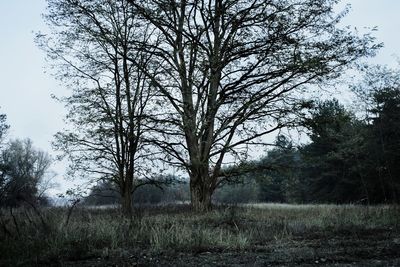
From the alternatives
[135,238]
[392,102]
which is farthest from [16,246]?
[392,102]

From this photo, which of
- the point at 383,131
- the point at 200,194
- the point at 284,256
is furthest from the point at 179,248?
the point at 383,131

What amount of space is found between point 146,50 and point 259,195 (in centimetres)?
6151

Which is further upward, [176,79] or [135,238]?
[176,79]

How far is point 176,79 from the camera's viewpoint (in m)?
14.5

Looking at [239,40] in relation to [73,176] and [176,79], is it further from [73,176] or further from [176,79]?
[73,176]

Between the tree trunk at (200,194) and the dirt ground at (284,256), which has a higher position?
the tree trunk at (200,194)

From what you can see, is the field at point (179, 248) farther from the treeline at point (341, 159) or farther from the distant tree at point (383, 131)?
the distant tree at point (383, 131)

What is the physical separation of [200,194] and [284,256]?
964cm

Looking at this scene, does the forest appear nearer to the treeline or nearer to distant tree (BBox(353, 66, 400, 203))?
the treeline

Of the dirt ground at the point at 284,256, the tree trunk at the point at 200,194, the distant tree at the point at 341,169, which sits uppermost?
the distant tree at the point at 341,169

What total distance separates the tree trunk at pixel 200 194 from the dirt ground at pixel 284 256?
323 inches

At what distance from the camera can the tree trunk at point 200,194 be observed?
47.5ft

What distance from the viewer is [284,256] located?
5.04 m

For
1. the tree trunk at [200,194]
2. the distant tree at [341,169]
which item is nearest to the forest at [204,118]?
the tree trunk at [200,194]
